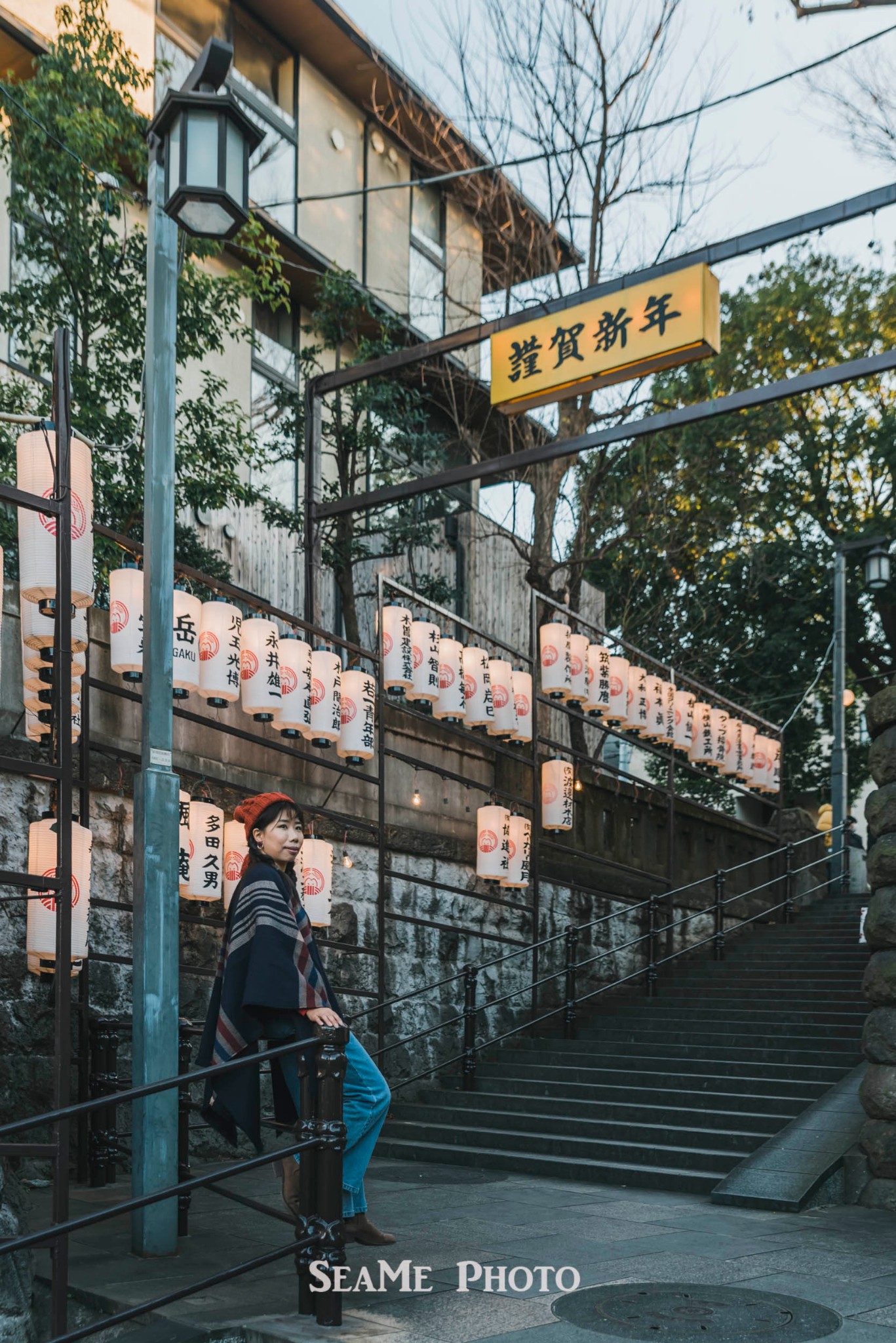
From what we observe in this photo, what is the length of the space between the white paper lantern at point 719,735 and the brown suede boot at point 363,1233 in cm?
1452

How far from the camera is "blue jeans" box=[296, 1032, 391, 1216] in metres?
5.66

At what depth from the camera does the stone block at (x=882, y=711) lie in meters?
8.03

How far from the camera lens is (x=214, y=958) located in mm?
10758

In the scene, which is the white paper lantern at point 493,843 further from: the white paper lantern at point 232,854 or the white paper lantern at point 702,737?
the white paper lantern at point 702,737

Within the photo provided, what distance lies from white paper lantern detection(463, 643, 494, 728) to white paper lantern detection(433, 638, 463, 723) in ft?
0.99

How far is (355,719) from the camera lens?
12.3 m

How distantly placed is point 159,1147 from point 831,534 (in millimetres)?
25593

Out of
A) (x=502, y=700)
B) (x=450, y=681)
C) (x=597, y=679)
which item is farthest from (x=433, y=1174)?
(x=597, y=679)

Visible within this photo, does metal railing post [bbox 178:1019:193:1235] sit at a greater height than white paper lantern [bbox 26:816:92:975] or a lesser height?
lesser

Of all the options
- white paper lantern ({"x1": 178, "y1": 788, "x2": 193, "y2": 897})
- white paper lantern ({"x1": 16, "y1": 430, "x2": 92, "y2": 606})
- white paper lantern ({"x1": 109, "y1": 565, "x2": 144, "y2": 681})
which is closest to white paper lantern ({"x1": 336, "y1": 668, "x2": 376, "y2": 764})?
white paper lantern ({"x1": 178, "y1": 788, "x2": 193, "y2": 897})

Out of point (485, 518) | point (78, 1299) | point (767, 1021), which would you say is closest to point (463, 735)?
point (767, 1021)

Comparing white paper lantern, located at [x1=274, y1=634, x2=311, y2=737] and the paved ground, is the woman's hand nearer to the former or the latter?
the paved ground

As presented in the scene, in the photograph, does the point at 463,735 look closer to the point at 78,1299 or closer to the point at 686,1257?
the point at 686,1257

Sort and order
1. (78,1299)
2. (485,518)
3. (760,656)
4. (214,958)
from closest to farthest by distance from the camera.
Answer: (78,1299)
(214,958)
(485,518)
(760,656)
